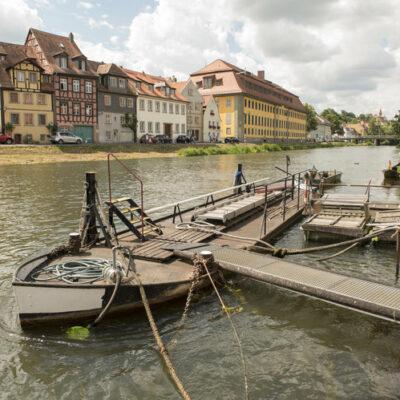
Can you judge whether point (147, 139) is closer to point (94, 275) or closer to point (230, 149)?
point (230, 149)

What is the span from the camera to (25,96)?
4672 cm

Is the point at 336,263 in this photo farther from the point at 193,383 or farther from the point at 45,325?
the point at 45,325

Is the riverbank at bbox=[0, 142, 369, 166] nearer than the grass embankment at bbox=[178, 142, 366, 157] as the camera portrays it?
Yes

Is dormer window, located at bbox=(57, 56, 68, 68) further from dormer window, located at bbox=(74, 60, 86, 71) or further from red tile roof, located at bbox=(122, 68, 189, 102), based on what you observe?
red tile roof, located at bbox=(122, 68, 189, 102)

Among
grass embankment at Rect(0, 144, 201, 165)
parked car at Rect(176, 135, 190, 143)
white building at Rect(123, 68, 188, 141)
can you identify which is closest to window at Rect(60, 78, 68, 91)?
grass embankment at Rect(0, 144, 201, 165)

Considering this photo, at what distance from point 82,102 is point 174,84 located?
25.3m

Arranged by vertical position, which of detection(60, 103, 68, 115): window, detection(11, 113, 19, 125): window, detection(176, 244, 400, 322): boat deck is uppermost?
detection(60, 103, 68, 115): window

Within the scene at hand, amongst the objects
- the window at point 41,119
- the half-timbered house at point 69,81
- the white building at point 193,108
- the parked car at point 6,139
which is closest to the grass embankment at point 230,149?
the white building at point 193,108

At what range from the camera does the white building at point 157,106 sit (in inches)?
2399

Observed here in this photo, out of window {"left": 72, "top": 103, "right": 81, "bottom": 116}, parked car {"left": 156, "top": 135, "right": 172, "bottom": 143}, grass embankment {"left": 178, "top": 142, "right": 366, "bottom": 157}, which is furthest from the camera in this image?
parked car {"left": 156, "top": 135, "right": 172, "bottom": 143}

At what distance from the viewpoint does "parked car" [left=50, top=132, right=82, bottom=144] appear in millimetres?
46469

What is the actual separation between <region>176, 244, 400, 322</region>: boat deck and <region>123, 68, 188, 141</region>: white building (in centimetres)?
5467

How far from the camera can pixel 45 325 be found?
6.57m

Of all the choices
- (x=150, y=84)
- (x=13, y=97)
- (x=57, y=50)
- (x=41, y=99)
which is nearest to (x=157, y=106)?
(x=150, y=84)
